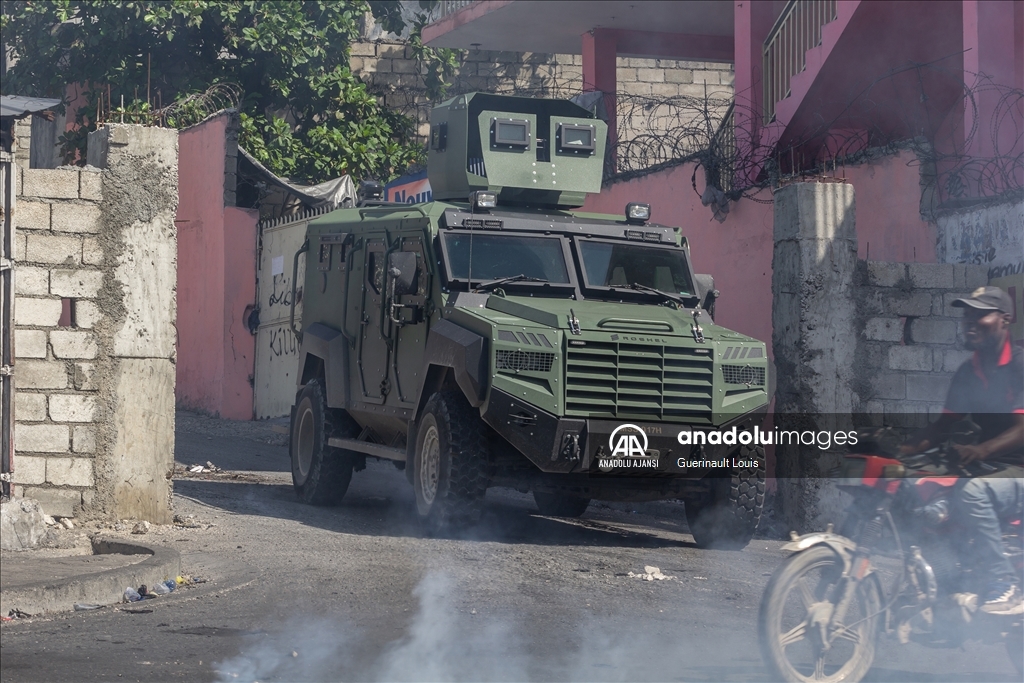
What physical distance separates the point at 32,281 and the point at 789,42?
29.8 feet

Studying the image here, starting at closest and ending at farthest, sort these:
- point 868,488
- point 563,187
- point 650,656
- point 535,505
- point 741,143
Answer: point 868,488
point 650,656
point 563,187
point 535,505
point 741,143

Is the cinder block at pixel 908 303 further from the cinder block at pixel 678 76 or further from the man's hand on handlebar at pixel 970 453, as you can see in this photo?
the cinder block at pixel 678 76

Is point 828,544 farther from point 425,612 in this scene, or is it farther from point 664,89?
point 664,89

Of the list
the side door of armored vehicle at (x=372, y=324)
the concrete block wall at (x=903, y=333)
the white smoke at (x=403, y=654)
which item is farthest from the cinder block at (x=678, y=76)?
the white smoke at (x=403, y=654)

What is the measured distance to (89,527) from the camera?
8.70 metres

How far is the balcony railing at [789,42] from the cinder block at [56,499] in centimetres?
874

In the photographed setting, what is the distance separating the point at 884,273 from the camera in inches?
386

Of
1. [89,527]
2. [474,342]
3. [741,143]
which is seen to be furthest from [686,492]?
[741,143]

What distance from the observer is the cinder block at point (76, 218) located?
28.6ft

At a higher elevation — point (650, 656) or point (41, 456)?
point (41, 456)

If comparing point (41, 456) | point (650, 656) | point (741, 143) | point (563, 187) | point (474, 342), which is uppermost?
point (741, 143)

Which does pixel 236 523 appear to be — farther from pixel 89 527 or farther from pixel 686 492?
pixel 686 492

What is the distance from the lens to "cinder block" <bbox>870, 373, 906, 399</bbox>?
388 inches

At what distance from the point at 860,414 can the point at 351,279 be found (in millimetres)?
4069
